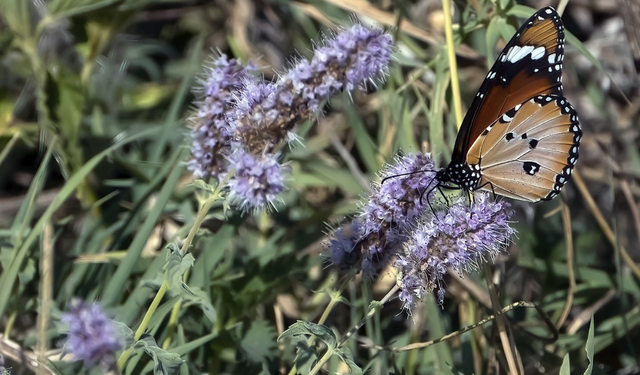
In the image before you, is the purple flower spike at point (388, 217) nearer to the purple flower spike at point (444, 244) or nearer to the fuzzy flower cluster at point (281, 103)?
the purple flower spike at point (444, 244)

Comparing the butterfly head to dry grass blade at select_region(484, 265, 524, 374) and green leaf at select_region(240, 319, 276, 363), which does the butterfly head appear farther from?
green leaf at select_region(240, 319, 276, 363)

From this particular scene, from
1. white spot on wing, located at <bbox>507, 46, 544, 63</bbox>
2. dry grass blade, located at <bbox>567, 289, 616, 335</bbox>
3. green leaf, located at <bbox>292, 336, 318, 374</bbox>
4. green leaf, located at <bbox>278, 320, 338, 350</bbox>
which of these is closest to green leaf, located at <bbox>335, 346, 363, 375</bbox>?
green leaf, located at <bbox>278, 320, 338, 350</bbox>

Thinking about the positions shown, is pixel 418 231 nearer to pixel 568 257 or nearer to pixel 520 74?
pixel 520 74

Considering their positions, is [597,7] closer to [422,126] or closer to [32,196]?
[422,126]

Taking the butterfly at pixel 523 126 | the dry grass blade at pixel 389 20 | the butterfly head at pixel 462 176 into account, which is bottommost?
the butterfly head at pixel 462 176

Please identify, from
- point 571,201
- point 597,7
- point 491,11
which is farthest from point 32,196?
point 597,7

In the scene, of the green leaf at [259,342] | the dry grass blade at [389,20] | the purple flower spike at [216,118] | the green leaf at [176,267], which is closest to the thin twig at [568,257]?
the dry grass blade at [389,20]
